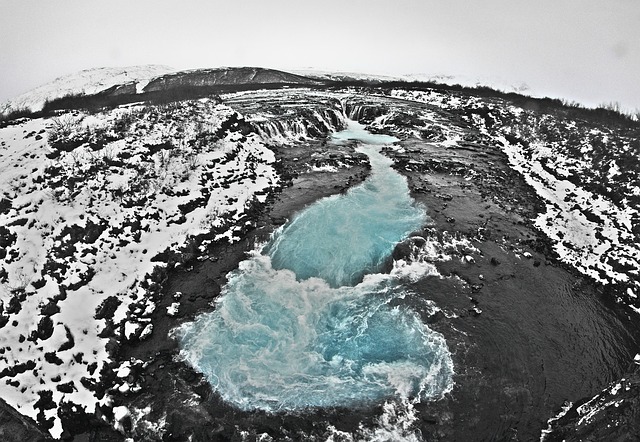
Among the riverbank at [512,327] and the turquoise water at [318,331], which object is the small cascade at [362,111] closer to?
the riverbank at [512,327]

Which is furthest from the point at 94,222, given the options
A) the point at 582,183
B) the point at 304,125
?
the point at 582,183

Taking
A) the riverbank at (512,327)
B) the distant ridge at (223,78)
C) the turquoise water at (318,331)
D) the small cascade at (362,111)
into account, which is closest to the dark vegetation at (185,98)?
the small cascade at (362,111)

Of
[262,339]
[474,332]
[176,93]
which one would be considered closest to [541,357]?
[474,332]

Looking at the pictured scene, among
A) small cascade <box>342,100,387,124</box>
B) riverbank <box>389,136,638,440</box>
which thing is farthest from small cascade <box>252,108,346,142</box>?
riverbank <box>389,136,638,440</box>

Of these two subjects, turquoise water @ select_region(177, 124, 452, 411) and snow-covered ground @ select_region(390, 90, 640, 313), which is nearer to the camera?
turquoise water @ select_region(177, 124, 452, 411)

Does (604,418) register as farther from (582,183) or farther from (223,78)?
(223,78)

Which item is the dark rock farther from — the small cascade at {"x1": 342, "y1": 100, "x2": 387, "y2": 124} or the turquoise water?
the small cascade at {"x1": 342, "y1": 100, "x2": 387, "y2": 124}
